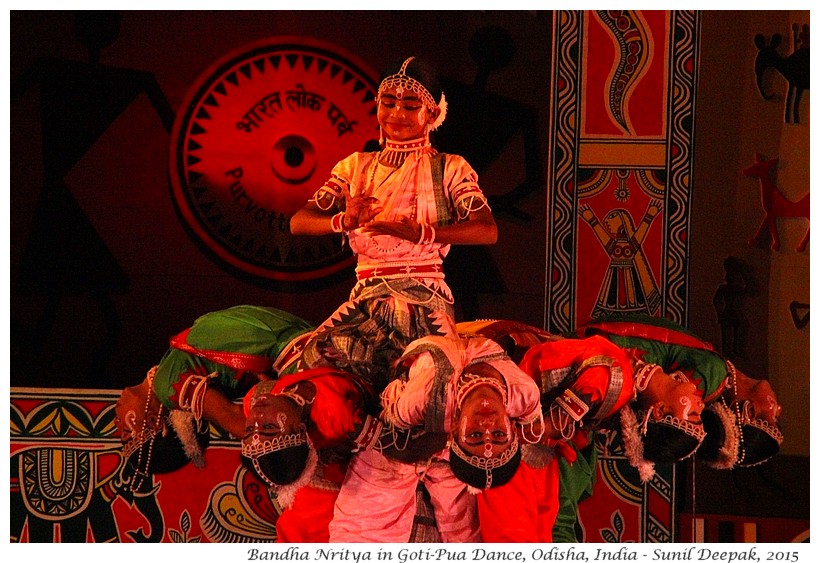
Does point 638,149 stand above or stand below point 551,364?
above

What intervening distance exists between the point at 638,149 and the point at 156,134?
7.31 feet

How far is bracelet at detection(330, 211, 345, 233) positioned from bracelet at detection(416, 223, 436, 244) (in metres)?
0.29

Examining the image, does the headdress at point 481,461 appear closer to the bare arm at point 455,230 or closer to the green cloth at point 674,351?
the bare arm at point 455,230

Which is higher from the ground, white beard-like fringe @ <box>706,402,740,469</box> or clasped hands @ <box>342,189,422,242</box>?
clasped hands @ <box>342,189,422,242</box>

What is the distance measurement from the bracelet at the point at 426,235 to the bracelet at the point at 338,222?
29 cm

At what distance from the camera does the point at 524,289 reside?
21.9 ft

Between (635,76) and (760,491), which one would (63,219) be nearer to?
(635,76)

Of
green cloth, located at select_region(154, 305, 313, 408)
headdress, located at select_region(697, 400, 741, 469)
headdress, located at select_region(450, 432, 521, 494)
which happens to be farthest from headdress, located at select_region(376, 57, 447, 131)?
headdress, located at select_region(697, 400, 741, 469)

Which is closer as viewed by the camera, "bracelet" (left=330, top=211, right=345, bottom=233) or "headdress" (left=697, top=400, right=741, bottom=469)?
"bracelet" (left=330, top=211, right=345, bottom=233)

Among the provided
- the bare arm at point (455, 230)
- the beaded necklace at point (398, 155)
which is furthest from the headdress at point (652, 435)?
the beaded necklace at point (398, 155)

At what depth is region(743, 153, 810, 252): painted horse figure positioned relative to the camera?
650cm

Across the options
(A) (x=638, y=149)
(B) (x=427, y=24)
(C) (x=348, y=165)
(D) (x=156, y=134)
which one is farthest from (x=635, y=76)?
(D) (x=156, y=134)

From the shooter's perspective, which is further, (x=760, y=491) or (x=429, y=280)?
(x=760, y=491)

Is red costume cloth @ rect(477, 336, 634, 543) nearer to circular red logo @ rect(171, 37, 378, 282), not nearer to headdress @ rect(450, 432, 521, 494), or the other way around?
headdress @ rect(450, 432, 521, 494)
